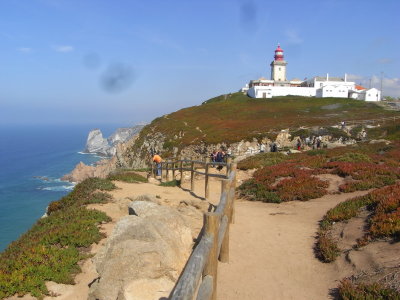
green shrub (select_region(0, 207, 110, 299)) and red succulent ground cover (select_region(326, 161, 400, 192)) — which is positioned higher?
red succulent ground cover (select_region(326, 161, 400, 192))

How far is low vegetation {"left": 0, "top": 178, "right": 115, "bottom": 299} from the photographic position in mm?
6760

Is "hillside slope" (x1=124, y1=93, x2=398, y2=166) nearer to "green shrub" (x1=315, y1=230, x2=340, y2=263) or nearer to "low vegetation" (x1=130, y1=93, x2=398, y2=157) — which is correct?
"low vegetation" (x1=130, y1=93, x2=398, y2=157)

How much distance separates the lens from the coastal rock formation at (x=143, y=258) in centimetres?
573

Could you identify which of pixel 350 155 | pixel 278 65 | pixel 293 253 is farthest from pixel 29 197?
pixel 278 65

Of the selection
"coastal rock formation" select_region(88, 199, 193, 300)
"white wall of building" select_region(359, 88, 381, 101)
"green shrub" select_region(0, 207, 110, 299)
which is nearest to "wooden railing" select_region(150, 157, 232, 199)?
"coastal rock formation" select_region(88, 199, 193, 300)

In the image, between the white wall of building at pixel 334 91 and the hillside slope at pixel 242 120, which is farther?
the white wall of building at pixel 334 91

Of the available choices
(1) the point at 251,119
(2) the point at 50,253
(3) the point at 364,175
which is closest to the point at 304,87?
(1) the point at 251,119

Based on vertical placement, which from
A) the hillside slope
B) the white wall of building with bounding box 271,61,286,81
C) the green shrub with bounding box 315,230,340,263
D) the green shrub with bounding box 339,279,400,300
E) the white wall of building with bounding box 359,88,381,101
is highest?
the white wall of building with bounding box 271,61,286,81

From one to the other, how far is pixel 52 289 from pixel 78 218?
3584 millimetres

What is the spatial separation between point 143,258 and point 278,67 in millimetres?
111137

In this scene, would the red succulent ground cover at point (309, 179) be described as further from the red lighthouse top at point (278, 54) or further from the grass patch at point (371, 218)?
the red lighthouse top at point (278, 54)

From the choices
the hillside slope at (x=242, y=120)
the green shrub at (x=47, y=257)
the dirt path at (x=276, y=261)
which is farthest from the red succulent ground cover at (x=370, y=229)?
the hillside slope at (x=242, y=120)

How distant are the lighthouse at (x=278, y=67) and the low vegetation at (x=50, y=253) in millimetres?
106007

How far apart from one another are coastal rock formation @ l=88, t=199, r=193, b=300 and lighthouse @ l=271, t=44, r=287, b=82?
10867cm
